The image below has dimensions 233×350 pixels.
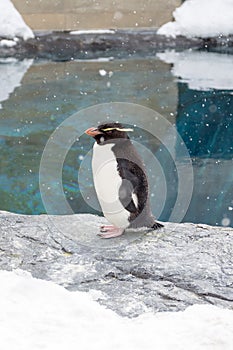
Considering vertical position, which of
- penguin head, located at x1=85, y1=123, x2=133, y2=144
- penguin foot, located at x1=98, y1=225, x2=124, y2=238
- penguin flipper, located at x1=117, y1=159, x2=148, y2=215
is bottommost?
penguin foot, located at x1=98, y1=225, x2=124, y2=238

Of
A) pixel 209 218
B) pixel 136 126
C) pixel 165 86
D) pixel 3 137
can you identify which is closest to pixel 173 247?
pixel 209 218

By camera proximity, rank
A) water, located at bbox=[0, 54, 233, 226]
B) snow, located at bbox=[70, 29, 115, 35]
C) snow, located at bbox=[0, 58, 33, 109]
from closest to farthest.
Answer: water, located at bbox=[0, 54, 233, 226] → snow, located at bbox=[0, 58, 33, 109] → snow, located at bbox=[70, 29, 115, 35]

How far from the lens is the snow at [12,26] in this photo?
11.5 m

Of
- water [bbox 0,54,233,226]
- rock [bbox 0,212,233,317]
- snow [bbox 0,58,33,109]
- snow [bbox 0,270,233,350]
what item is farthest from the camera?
snow [bbox 0,58,33,109]

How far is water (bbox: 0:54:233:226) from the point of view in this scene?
5621 mm

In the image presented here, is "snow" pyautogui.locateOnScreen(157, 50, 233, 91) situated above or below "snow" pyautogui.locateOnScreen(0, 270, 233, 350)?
above

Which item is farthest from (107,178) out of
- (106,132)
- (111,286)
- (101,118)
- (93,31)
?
(93,31)

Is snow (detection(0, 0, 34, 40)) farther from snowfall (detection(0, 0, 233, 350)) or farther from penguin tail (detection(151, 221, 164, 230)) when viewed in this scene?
snowfall (detection(0, 0, 233, 350))

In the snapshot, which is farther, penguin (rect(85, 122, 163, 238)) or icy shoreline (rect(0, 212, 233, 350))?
penguin (rect(85, 122, 163, 238))

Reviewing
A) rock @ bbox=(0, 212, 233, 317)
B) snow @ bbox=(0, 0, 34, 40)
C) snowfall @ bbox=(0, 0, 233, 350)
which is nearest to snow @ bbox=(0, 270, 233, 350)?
snowfall @ bbox=(0, 0, 233, 350)

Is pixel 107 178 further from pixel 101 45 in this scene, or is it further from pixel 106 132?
pixel 101 45

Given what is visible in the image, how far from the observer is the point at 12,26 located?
37.7 ft

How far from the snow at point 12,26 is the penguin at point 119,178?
9.11 metres

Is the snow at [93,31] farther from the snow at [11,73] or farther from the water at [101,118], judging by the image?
the snow at [11,73]
